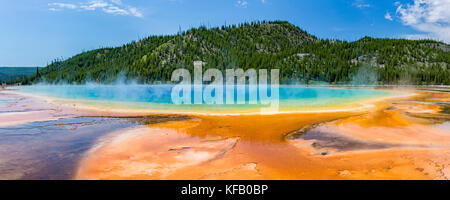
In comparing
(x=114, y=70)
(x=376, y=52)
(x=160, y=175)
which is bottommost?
(x=160, y=175)

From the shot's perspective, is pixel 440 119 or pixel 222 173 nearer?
pixel 222 173

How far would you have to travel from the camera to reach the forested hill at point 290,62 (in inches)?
4031

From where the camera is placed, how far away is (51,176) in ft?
18.9

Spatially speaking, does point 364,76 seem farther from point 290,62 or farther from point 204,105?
point 204,105

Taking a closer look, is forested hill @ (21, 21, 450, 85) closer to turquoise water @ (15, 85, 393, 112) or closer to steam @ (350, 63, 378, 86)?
steam @ (350, 63, 378, 86)

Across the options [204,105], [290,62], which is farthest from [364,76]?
[204,105]

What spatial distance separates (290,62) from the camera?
12631 cm

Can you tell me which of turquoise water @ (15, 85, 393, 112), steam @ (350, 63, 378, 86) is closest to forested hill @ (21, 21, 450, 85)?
steam @ (350, 63, 378, 86)

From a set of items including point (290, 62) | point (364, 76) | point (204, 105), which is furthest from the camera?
point (290, 62)

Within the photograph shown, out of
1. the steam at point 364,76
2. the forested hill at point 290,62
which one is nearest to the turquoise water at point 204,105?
the steam at point 364,76

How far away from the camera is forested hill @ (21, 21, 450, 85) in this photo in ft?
336
